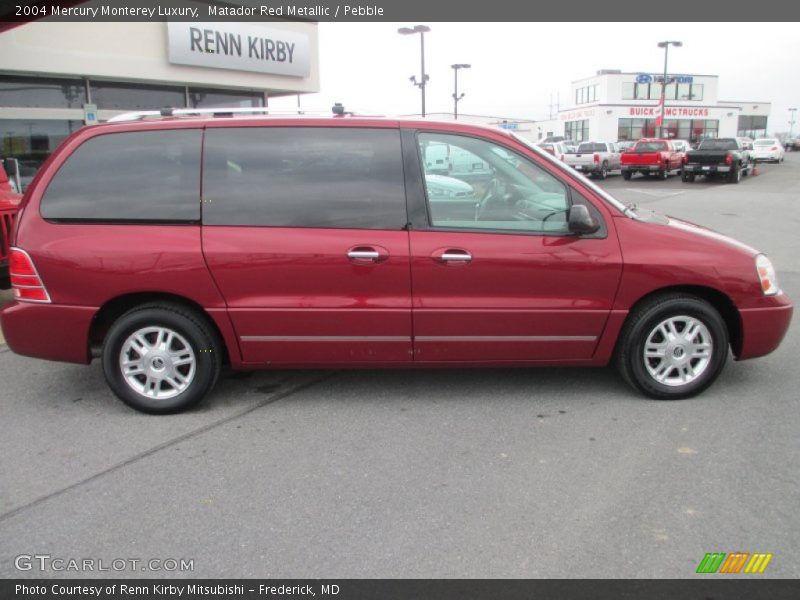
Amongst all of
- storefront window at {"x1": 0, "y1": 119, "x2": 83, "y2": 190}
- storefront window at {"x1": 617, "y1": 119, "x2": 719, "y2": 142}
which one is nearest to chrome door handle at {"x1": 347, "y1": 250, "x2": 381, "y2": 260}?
storefront window at {"x1": 0, "y1": 119, "x2": 83, "y2": 190}

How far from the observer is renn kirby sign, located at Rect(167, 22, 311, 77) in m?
13.6

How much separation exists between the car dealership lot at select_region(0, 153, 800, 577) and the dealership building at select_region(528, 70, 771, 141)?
7076cm

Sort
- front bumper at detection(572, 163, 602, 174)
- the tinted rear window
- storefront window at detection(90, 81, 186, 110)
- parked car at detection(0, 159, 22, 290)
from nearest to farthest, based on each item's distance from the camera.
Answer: parked car at detection(0, 159, 22, 290)
storefront window at detection(90, 81, 186, 110)
front bumper at detection(572, 163, 602, 174)
the tinted rear window

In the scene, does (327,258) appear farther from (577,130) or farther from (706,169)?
(577,130)

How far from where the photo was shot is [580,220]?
4137 mm

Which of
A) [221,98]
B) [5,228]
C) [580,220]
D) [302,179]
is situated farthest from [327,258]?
[221,98]

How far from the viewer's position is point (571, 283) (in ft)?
14.0

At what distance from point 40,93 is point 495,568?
12677 mm

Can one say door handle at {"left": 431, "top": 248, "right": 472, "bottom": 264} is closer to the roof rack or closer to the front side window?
the front side window

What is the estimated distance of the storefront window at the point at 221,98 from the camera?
14852mm

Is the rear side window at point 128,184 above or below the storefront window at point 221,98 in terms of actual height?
below

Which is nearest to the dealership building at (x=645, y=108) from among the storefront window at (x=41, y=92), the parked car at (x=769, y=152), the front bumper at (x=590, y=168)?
the parked car at (x=769, y=152)
